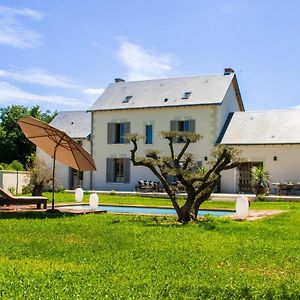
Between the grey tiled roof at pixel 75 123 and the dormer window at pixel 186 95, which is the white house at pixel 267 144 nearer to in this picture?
the dormer window at pixel 186 95

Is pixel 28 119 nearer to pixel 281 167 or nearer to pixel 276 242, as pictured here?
pixel 276 242

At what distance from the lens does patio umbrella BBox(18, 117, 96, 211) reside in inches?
574

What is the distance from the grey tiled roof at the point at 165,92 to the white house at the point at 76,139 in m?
2.20

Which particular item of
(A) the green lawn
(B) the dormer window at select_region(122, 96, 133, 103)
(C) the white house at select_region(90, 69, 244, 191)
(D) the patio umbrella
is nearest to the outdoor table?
(C) the white house at select_region(90, 69, 244, 191)

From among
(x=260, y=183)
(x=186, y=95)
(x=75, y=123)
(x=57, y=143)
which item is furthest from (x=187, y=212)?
(x=75, y=123)

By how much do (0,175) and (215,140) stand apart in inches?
468

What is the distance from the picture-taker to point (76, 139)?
34.1 meters

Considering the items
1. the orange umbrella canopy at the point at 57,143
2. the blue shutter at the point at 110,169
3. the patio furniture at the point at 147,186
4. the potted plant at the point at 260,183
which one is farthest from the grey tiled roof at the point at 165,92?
the orange umbrella canopy at the point at 57,143

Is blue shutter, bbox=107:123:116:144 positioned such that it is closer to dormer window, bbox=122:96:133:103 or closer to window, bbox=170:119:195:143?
dormer window, bbox=122:96:133:103

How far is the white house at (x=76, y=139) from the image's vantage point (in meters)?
33.7

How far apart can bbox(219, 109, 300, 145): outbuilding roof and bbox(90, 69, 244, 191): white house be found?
78cm

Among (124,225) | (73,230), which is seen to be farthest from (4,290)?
(124,225)

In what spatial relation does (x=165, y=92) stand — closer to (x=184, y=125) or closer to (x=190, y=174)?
(x=184, y=125)

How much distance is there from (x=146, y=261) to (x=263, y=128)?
76.3ft
